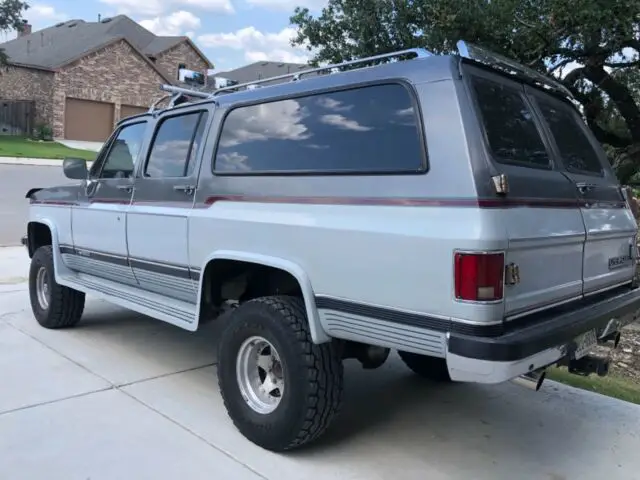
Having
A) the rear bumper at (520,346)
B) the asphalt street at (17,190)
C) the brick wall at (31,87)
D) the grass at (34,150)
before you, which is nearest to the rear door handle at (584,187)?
the rear bumper at (520,346)

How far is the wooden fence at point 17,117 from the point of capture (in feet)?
126

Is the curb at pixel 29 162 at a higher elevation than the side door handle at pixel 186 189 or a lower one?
higher

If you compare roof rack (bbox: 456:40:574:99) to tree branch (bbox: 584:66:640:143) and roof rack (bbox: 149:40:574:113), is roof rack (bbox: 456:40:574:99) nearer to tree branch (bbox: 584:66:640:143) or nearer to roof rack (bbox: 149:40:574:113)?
roof rack (bbox: 149:40:574:113)

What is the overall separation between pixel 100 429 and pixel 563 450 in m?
Answer: 2.90

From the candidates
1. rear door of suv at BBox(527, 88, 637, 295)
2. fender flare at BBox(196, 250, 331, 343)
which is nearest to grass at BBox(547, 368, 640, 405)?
rear door of suv at BBox(527, 88, 637, 295)

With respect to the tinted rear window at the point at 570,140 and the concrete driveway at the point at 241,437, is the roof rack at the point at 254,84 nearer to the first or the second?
the tinted rear window at the point at 570,140

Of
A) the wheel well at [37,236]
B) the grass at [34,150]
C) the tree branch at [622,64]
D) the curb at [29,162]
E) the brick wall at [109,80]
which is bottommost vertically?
the wheel well at [37,236]

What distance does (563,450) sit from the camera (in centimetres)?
400

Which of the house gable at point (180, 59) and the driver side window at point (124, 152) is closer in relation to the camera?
the driver side window at point (124, 152)

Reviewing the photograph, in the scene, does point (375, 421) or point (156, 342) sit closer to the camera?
point (375, 421)

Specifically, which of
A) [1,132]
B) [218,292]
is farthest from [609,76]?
[1,132]

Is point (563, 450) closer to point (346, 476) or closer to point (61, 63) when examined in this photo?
point (346, 476)

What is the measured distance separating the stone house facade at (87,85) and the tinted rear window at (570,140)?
35.2 metres

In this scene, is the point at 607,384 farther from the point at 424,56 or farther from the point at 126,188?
the point at 126,188
